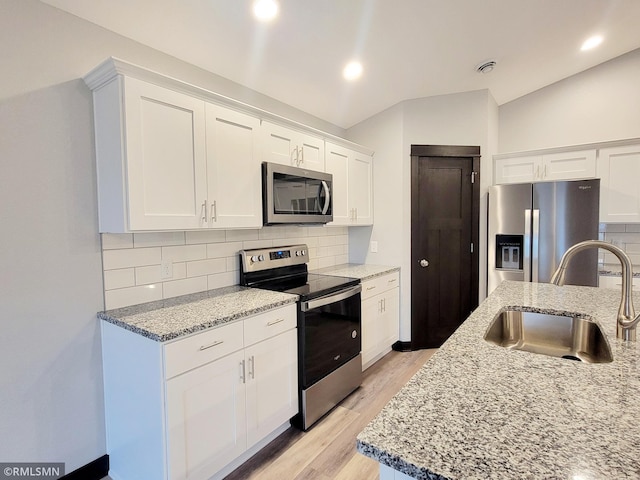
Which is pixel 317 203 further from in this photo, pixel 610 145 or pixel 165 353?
Answer: pixel 610 145

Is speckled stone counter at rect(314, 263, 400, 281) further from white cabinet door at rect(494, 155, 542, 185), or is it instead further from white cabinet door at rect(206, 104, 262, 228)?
white cabinet door at rect(494, 155, 542, 185)

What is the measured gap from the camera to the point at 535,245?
10.4ft

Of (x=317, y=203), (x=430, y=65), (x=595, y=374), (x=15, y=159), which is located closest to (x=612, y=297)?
(x=595, y=374)

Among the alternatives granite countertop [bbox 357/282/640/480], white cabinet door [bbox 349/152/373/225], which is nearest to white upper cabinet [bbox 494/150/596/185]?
white cabinet door [bbox 349/152/373/225]

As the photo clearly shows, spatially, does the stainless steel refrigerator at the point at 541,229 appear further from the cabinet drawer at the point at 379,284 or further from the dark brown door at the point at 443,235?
the cabinet drawer at the point at 379,284

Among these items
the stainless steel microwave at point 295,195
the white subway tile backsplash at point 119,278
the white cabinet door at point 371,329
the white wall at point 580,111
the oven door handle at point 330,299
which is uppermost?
the white wall at point 580,111

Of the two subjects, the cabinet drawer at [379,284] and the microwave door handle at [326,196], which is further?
the cabinet drawer at [379,284]

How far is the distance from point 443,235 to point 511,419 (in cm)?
301

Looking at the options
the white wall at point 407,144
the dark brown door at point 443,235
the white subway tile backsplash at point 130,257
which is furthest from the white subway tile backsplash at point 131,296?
the dark brown door at point 443,235

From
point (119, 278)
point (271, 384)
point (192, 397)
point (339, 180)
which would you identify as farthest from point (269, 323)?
point (339, 180)

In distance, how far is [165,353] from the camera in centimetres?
150

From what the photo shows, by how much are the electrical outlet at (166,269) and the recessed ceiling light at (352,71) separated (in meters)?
2.02

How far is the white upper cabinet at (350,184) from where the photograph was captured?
3.15 m

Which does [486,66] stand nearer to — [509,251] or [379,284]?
[509,251]
